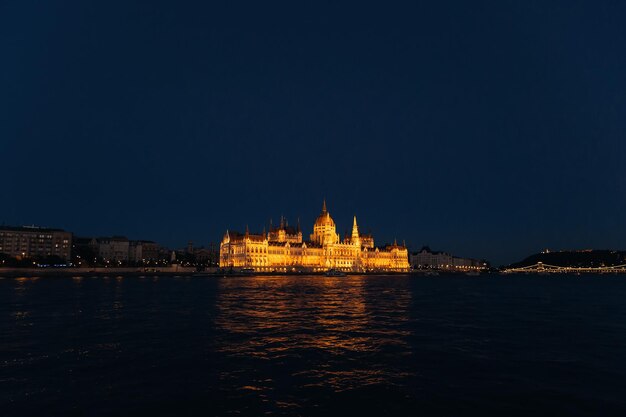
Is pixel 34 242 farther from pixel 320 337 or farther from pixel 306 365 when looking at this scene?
pixel 306 365

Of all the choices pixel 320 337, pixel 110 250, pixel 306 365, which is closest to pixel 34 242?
pixel 110 250

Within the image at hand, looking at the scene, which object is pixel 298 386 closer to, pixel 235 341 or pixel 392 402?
pixel 392 402

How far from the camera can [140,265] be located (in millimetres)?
159625

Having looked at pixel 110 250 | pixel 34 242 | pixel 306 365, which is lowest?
pixel 306 365

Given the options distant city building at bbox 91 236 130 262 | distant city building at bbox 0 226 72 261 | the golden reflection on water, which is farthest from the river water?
distant city building at bbox 91 236 130 262

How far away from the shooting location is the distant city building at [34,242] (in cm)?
16088

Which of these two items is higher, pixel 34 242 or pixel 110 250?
pixel 34 242

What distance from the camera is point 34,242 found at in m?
165

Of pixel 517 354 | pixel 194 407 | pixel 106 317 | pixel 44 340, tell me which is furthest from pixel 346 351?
pixel 106 317

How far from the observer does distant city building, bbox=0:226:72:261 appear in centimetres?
16088

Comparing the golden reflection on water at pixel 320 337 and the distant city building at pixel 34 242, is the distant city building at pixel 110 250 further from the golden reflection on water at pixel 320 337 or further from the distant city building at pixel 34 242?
the golden reflection on water at pixel 320 337

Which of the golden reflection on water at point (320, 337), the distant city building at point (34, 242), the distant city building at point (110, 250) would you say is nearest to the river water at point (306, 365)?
the golden reflection on water at point (320, 337)

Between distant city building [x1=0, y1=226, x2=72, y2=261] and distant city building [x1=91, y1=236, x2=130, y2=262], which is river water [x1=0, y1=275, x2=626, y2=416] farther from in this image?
distant city building [x1=91, y1=236, x2=130, y2=262]

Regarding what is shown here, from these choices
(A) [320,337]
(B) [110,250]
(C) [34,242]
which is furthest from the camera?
(B) [110,250]
